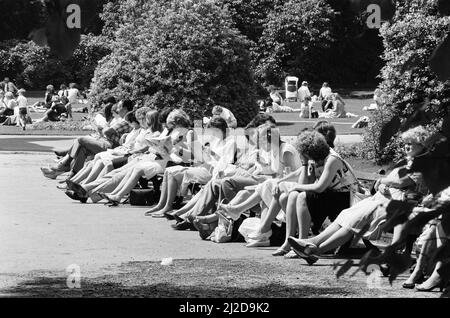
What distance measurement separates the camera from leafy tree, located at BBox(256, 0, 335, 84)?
4738 cm

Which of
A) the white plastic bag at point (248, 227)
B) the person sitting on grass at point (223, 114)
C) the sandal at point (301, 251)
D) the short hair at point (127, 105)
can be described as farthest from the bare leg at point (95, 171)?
the sandal at point (301, 251)

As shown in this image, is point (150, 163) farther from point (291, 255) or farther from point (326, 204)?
point (291, 255)

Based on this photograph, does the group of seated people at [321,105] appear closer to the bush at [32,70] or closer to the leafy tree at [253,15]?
A: the leafy tree at [253,15]

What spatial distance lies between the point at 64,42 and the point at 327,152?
6.70 meters

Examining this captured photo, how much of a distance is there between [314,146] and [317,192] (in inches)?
17.9

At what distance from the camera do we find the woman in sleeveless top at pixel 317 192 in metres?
9.92

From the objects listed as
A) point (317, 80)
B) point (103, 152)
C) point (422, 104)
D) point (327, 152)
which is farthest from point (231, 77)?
point (317, 80)

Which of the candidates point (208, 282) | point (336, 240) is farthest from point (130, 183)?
point (208, 282)

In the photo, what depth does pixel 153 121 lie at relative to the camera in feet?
48.0

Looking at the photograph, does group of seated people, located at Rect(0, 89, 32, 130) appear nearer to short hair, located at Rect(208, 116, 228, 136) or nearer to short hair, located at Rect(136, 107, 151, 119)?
short hair, located at Rect(136, 107, 151, 119)

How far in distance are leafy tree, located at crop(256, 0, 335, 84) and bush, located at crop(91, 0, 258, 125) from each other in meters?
20.2

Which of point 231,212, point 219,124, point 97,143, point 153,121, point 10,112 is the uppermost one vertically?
point 219,124

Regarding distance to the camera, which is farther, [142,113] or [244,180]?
[142,113]

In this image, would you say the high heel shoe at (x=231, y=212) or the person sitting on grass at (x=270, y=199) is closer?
the person sitting on grass at (x=270, y=199)
